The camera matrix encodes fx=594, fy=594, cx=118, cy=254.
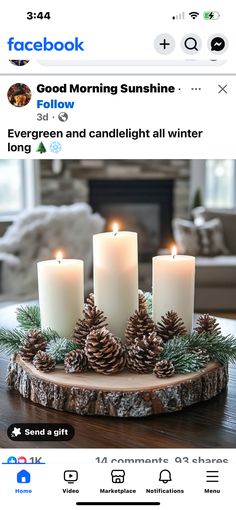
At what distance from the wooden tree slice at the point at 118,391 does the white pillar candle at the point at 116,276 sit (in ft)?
0.19

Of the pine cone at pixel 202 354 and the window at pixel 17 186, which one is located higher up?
the window at pixel 17 186

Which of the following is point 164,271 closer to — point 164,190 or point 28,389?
point 28,389

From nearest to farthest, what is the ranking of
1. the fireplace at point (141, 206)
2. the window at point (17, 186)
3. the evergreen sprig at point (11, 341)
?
the evergreen sprig at point (11, 341), the window at point (17, 186), the fireplace at point (141, 206)

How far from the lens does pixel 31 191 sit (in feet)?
9.43
